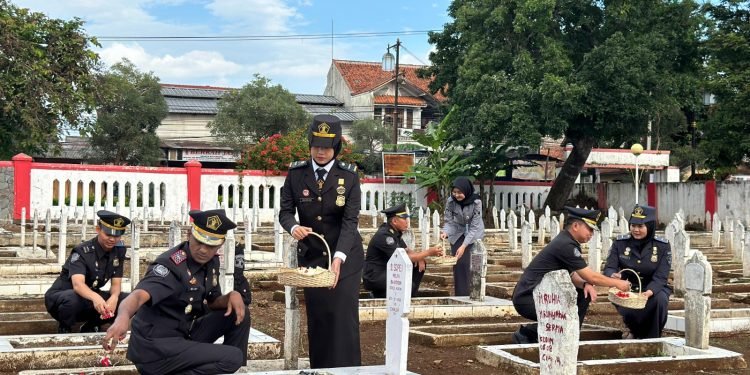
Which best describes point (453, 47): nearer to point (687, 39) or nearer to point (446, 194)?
point (446, 194)

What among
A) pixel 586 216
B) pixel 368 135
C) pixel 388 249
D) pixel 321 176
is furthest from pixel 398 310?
pixel 368 135

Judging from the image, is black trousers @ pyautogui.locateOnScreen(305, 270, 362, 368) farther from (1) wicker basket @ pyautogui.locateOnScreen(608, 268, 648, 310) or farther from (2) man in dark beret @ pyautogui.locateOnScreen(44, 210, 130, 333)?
(1) wicker basket @ pyautogui.locateOnScreen(608, 268, 648, 310)

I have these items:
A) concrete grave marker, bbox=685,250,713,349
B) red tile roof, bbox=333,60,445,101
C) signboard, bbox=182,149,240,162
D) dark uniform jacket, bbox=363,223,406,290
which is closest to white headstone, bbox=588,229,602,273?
dark uniform jacket, bbox=363,223,406,290

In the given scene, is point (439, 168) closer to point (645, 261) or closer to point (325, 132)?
point (645, 261)

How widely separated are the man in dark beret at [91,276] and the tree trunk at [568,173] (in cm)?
2329

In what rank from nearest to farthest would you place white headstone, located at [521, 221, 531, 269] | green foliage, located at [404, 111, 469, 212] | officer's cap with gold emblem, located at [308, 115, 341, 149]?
1. officer's cap with gold emblem, located at [308, 115, 341, 149]
2. white headstone, located at [521, 221, 531, 269]
3. green foliage, located at [404, 111, 469, 212]

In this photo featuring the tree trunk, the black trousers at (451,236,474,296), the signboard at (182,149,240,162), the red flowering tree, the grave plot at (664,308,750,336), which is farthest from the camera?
the signboard at (182,149,240,162)

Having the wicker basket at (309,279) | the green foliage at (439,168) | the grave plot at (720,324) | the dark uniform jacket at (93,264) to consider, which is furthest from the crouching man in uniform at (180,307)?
the green foliage at (439,168)

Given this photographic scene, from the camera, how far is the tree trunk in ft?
96.3

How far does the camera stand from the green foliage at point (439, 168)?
91.0ft

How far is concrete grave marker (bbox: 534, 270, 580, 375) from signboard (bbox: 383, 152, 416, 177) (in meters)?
22.8

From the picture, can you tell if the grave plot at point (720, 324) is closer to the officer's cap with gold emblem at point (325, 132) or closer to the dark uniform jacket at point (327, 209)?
the dark uniform jacket at point (327, 209)

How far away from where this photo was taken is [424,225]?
17.8 meters

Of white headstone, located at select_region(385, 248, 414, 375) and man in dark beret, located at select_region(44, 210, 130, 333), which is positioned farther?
man in dark beret, located at select_region(44, 210, 130, 333)
